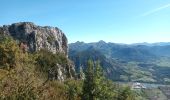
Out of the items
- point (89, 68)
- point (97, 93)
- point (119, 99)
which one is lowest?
point (119, 99)

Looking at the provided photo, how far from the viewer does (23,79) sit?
36500 millimetres

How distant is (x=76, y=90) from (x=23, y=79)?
80.9 meters

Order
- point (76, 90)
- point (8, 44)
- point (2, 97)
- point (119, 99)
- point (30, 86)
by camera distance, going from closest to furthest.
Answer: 1. point (2, 97)
2. point (30, 86)
3. point (76, 90)
4. point (119, 99)
5. point (8, 44)

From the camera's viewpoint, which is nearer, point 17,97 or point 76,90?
point 17,97

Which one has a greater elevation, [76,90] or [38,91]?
[38,91]

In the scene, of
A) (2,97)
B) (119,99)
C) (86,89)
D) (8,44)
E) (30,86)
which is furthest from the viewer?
(8,44)

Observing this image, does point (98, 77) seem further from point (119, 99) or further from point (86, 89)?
point (119, 99)

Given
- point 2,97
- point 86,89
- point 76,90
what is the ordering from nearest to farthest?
point 2,97, point 86,89, point 76,90

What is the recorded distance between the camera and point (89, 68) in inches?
3501

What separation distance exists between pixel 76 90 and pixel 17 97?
84.1 m

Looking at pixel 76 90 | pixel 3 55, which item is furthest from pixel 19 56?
pixel 76 90

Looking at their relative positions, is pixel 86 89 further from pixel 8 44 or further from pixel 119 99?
pixel 8 44

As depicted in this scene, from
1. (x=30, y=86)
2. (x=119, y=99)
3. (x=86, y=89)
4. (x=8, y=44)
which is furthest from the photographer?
(x=8, y=44)

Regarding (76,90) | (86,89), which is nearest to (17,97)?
(86,89)
